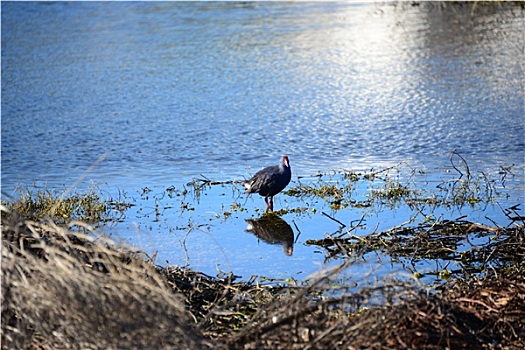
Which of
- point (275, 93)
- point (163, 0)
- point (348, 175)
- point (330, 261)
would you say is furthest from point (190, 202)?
point (163, 0)

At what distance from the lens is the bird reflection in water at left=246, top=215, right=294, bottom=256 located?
28.3ft

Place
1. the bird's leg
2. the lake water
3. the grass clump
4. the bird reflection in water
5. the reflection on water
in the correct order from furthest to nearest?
the reflection on water < the lake water < the bird's leg < the grass clump < the bird reflection in water

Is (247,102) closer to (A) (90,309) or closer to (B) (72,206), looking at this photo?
(B) (72,206)

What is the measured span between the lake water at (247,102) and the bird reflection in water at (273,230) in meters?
0.12

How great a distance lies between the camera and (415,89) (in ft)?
54.9

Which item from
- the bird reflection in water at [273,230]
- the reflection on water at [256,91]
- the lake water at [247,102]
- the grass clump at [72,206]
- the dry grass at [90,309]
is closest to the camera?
the dry grass at [90,309]

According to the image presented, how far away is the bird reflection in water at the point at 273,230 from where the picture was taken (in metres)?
8.63

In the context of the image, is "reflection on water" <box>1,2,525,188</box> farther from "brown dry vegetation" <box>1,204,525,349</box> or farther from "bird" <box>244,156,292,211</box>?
"brown dry vegetation" <box>1,204,525,349</box>

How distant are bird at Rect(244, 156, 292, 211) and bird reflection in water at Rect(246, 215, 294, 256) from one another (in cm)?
28

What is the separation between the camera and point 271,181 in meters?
9.52

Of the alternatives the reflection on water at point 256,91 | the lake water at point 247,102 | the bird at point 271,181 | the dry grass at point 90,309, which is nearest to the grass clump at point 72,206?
the lake water at point 247,102

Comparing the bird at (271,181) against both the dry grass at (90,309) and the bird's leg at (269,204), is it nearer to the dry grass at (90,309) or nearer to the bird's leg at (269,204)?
the bird's leg at (269,204)

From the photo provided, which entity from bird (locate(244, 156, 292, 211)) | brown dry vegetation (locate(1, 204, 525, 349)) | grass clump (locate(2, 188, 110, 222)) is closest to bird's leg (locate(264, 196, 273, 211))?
bird (locate(244, 156, 292, 211))

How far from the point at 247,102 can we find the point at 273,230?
25.6 ft
